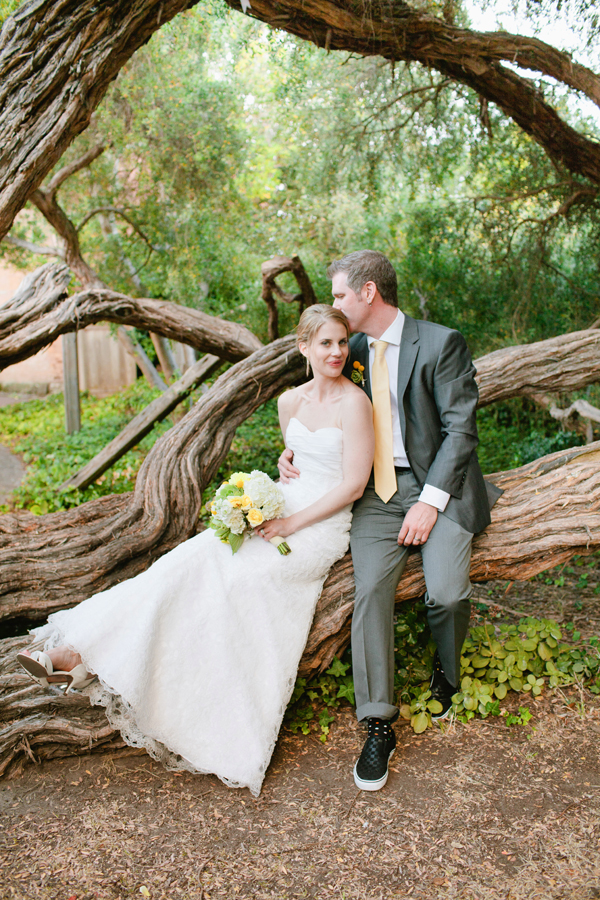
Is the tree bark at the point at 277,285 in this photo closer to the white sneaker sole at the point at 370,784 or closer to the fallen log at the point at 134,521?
the fallen log at the point at 134,521

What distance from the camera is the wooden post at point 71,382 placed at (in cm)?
877

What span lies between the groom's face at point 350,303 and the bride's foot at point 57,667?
2.09 metres

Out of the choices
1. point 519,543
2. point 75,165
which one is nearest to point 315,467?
point 519,543

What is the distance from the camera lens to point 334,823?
262 cm

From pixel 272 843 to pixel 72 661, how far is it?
1108 millimetres

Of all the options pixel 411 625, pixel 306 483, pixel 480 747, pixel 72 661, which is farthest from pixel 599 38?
pixel 72 661

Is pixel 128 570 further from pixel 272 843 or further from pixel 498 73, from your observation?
pixel 498 73

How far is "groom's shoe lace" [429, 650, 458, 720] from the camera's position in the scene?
3.26 m

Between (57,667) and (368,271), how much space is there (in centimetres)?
239

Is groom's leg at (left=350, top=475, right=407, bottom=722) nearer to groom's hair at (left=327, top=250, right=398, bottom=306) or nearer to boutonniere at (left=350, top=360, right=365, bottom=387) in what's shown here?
boutonniere at (left=350, top=360, right=365, bottom=387)

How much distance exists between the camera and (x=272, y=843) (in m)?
2.52

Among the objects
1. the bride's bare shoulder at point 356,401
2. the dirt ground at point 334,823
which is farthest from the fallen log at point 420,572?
the bride's bare shoulder at point 356,401

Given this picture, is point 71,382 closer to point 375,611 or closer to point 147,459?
point 147,459

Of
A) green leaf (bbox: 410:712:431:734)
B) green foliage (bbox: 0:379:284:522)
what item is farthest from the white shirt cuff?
green foliage (bbox: 0:379:284:522)
